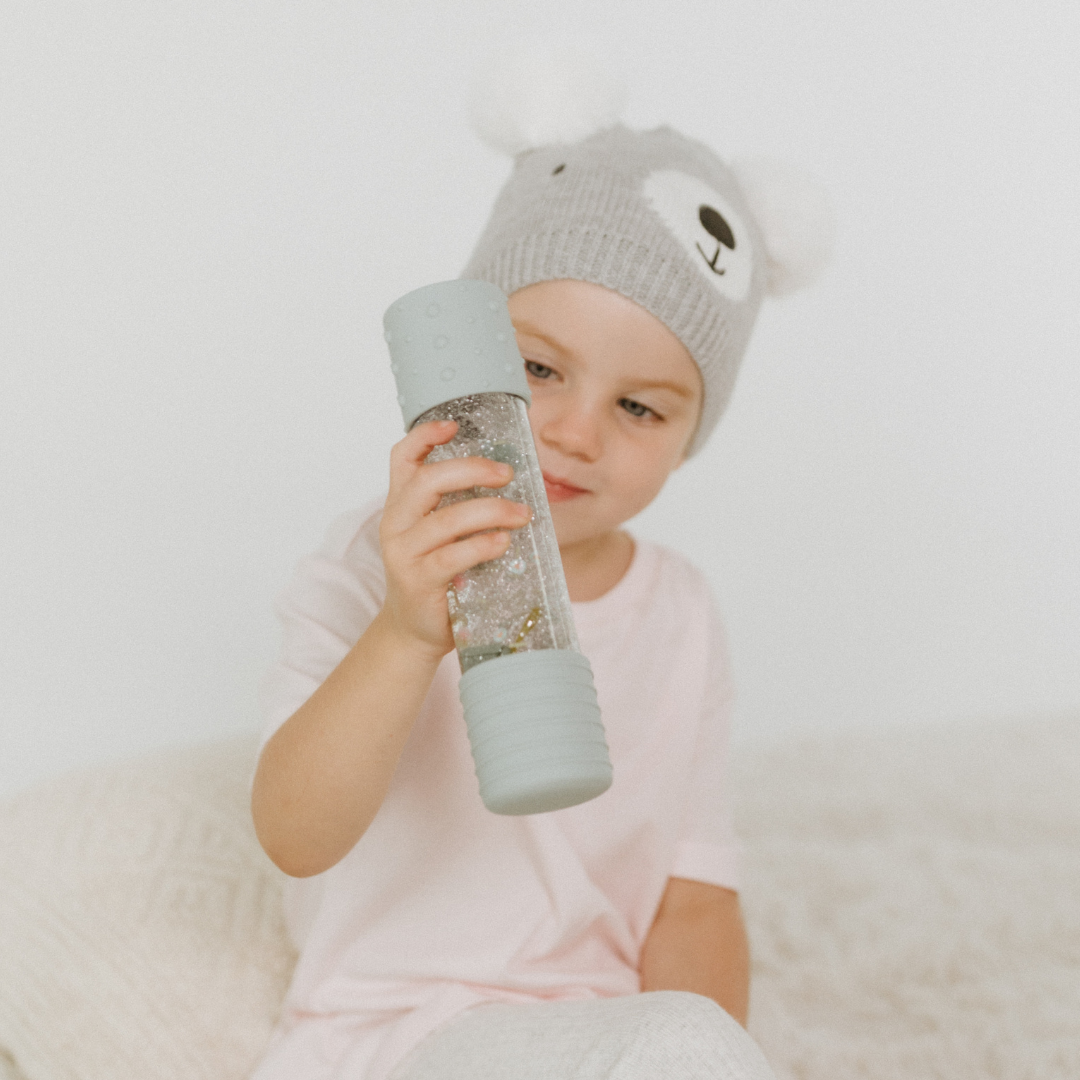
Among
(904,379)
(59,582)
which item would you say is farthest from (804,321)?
(59,582)

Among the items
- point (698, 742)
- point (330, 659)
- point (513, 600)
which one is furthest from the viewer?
point (698, 742)

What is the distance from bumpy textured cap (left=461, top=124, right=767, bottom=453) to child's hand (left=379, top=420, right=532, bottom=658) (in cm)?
33

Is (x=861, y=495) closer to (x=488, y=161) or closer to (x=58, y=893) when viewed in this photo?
(x=488, y=161)

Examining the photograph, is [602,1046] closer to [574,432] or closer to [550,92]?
[574,432]

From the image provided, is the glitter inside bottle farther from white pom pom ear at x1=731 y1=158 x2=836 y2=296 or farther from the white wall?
the white wall

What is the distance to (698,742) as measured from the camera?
112 centimetres

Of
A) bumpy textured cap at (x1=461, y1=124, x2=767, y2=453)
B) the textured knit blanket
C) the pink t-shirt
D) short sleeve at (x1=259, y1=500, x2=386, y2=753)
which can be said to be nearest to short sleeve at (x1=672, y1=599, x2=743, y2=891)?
the pink t-shirt

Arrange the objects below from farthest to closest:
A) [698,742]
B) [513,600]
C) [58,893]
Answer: [698,742], [58,893], [513,600]

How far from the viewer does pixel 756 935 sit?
1.21 m

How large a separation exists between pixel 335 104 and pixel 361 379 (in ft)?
1.27

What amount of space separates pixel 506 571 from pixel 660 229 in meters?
0.40

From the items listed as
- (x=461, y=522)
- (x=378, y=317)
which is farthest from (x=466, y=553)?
(x=378, y=317)

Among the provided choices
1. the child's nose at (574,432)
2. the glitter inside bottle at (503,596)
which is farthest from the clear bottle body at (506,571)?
the child's nose at (574,432)

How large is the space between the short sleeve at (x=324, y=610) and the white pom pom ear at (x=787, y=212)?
432 mm
